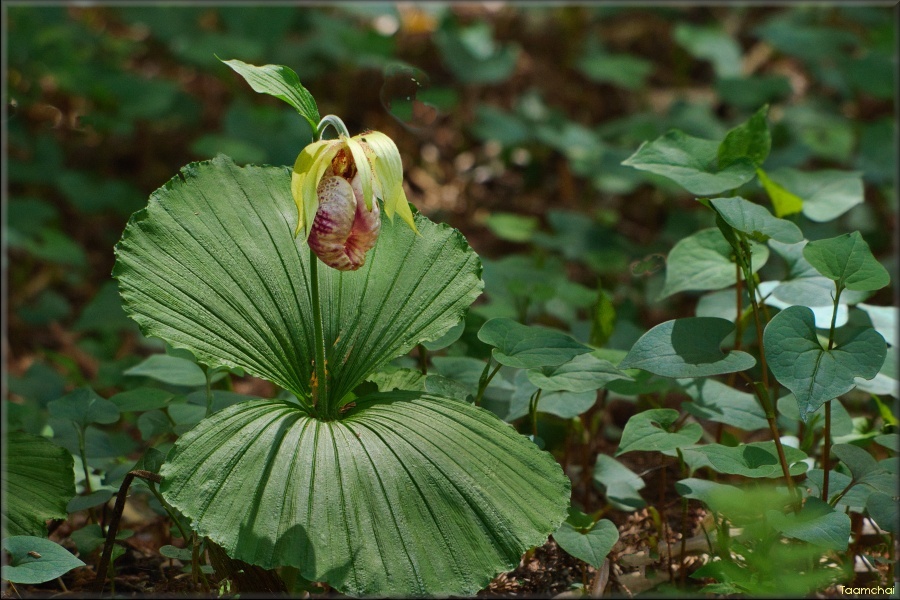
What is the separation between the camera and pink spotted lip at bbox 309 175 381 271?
1.09 metres

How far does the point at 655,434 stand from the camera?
1260 millimetres

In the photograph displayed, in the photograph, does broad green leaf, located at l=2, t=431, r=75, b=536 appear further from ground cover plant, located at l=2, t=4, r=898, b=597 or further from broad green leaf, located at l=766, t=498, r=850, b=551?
broad green leaf, located at l=766, t=498, r=850, b=551

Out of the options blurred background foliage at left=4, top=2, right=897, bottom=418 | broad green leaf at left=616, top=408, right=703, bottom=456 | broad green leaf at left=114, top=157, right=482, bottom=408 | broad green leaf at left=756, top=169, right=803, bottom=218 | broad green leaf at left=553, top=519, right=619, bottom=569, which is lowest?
broad green leaf at left=553, top=519, right=619, bottom=569

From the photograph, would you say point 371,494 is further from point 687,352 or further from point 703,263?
point 703,263

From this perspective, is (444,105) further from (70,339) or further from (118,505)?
(118,505)

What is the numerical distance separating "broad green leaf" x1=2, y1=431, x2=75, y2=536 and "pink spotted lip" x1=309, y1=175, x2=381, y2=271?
59 cm

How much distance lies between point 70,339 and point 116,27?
5.48 feet

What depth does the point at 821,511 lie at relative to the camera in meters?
1.16

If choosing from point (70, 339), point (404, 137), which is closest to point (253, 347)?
point (70, 339)

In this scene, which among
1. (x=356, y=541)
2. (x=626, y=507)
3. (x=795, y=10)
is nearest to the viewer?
(x=356, y=541)

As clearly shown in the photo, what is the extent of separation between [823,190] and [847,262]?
0.49 m

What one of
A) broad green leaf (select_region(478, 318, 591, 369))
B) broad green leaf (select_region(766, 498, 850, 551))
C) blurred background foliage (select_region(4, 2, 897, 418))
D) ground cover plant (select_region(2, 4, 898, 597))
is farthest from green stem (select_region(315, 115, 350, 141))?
blurred background foliage (select_region(4, 2, 897, 418))

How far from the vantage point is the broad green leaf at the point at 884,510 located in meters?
1.19

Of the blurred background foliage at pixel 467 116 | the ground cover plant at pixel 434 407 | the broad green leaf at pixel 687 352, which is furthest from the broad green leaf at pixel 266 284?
the blurred background foliage at pixel 467 116
